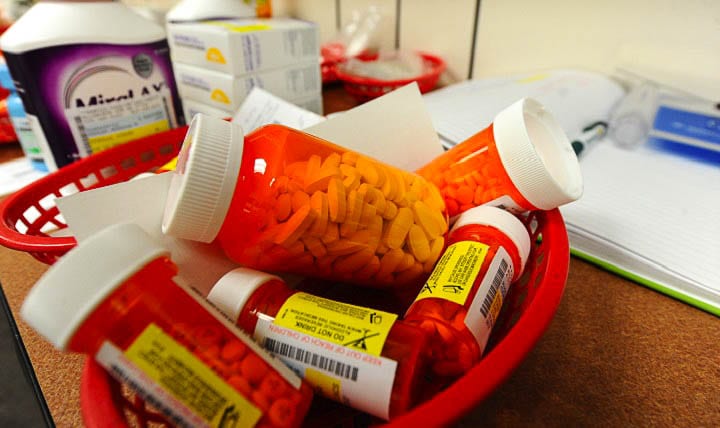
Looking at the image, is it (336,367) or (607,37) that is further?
(607,37)

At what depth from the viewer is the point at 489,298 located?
0.25m

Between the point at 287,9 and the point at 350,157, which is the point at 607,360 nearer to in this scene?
the point at 350,157

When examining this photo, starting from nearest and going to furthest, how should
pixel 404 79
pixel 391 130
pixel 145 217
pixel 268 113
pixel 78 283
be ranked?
pixel 78 283 < pixel 145 217 < pixel 391 130 < pixel 268 113 < pixel 404 79

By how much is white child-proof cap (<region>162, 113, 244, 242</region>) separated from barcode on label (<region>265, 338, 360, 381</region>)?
0.08m

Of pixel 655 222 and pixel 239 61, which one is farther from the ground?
pixel 239 61

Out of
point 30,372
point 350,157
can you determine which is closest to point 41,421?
point 30,372

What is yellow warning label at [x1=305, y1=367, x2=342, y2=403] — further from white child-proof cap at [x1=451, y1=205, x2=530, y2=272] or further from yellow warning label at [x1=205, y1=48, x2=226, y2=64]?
yellow warning label at [x1=205, y1=48, x2=226, y2=64]

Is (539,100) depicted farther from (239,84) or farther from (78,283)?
(78,283)

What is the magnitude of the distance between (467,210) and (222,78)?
0.40 metres

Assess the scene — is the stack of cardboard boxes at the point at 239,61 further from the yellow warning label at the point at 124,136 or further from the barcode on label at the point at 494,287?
the barcode on label at the point at 494,287

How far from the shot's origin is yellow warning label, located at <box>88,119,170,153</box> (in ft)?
1.61

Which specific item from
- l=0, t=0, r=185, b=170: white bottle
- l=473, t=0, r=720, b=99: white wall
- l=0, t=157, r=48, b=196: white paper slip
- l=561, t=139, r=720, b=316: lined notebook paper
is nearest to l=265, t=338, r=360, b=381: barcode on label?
l=561, t=139, r=720, b=316: lined notebook paper

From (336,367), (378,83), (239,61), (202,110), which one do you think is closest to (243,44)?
(239,61)

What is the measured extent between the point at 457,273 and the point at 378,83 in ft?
1.71
